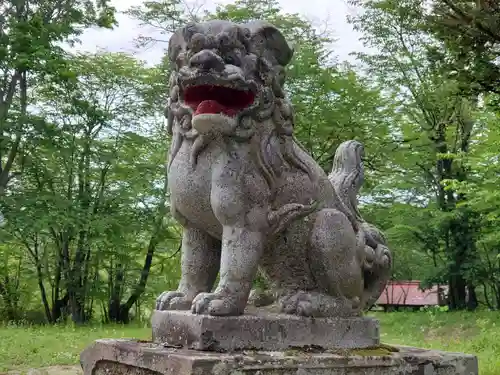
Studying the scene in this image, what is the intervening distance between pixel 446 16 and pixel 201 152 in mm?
5051

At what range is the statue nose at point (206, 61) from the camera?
111 inches

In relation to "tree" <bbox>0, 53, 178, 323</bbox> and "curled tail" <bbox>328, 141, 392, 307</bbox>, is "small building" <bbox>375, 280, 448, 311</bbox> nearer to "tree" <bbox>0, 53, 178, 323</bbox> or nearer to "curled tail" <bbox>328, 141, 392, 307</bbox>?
"tree" <bbox>0, 53, 178, 323</bbox>

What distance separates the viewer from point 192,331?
2.80 metres

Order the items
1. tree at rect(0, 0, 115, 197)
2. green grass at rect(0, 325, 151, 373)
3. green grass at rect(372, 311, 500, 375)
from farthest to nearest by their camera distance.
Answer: tree at rect(0, 0, 115, 197)
green grass at rect(372, 311, 500, 375)
green grass at rect(0, 325, 151, 373)

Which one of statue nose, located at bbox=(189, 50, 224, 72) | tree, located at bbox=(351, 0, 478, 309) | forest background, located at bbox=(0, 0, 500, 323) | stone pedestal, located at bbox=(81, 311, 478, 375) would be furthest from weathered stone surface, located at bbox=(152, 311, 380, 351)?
tree, located at bbox=(351, 0, 478, 309)

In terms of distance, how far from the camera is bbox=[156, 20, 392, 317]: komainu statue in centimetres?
291

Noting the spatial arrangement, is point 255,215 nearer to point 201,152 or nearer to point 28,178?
point 201,152

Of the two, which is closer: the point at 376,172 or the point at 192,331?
the point at 192,331

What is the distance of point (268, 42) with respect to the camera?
308 centimetres

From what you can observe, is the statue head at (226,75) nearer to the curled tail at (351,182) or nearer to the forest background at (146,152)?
the curled tail at (351,182)

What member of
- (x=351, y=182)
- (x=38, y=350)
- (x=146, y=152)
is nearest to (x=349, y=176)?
(x=351, y=182)

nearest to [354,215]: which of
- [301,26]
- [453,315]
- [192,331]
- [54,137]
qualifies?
[192,331]

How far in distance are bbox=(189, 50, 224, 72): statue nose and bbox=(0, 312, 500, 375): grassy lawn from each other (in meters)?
5.11

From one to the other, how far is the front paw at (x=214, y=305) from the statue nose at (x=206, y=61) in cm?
100
